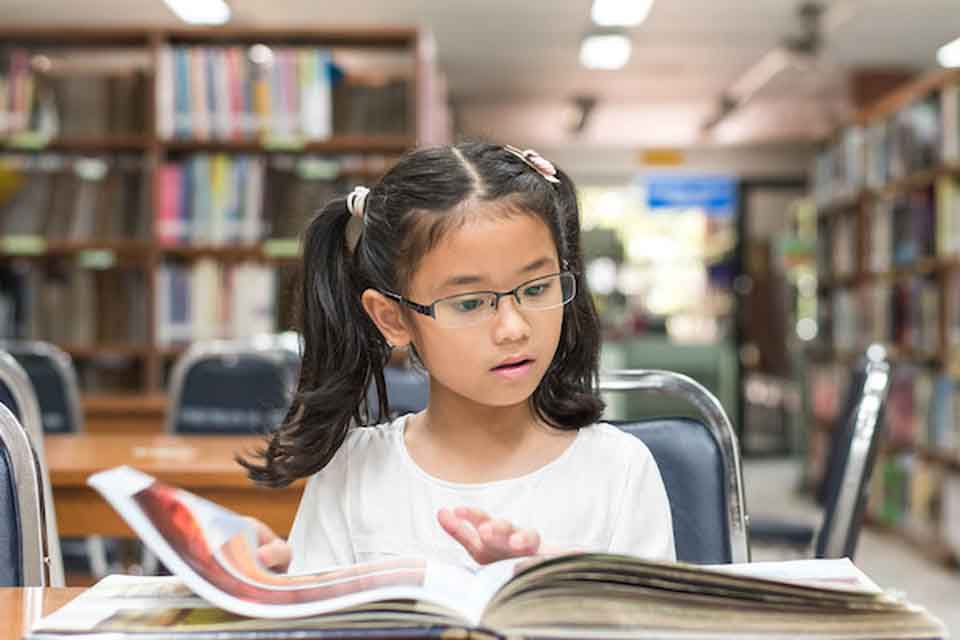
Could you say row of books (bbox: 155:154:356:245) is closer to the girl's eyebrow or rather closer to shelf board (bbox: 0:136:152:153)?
shelf board (bbox: 0:136:152:153)

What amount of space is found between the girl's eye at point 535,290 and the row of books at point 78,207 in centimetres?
362

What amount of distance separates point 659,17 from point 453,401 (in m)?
5.73

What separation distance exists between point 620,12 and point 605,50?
0.66m

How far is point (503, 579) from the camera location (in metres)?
0.83

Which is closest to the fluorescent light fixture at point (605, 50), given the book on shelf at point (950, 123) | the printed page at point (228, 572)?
the book on shelf at point (950, 123)

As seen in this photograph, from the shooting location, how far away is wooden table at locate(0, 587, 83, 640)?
0.90 meters

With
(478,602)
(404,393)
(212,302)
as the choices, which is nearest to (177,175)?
(212,302)

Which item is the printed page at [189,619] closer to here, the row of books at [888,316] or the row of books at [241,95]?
the row of books at [241,95]

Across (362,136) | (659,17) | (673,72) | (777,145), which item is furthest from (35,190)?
(777,145)

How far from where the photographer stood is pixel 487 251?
1.18m

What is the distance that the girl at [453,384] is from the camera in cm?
118

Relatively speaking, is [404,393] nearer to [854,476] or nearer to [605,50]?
[854,476]

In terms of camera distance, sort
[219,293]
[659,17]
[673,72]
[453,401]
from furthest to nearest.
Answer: [673,72], [659,17], [219,293], [453,401]

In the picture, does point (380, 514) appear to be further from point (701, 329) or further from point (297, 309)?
point (701, 329)
